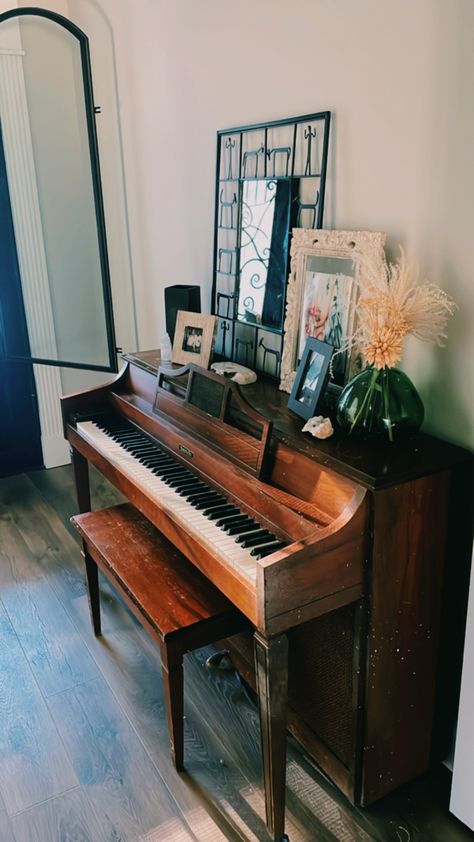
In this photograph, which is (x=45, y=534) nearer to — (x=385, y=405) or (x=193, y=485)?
(x=193, y=485)

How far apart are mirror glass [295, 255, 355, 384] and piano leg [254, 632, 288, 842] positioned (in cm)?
73

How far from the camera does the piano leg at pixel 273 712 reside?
4.41 feet

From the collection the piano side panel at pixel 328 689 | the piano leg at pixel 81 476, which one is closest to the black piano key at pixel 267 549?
the piano side panel at pixel 328 689

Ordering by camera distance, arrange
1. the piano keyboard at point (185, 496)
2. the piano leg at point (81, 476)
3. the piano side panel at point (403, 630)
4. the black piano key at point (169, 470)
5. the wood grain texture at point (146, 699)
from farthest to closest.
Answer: the piano leg at point (81, 476) < the black piano key at point (169, 470) < the wood grain texture at point (146, 699) < the piano keyboard at point (185, 496) < the piano side panel at point (403, 630)

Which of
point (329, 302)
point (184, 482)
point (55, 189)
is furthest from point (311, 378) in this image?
point (55, 189)

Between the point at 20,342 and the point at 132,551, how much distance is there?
1931mm

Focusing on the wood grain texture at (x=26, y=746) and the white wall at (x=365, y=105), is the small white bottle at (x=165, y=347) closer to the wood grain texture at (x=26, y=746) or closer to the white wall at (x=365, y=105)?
the white wall at (x=365, y=105)

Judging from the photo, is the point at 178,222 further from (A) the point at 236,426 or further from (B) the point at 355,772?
(B) the point at 355,772

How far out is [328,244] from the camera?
1.71 metres

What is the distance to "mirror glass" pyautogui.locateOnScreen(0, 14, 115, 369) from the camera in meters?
2.92

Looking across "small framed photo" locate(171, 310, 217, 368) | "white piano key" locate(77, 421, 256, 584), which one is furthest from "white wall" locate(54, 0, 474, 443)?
"white piano key" locate(77, 421, 256, 584)

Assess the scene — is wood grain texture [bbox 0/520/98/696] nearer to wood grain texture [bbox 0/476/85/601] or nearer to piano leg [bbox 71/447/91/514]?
wood grain texture [bbox 0/476/85/601]

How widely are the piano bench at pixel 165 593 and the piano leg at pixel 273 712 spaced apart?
266mm

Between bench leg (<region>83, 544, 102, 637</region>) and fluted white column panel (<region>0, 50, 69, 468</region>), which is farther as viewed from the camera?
fluted white column panel (<region>0, 50, 69, 468</region>)
